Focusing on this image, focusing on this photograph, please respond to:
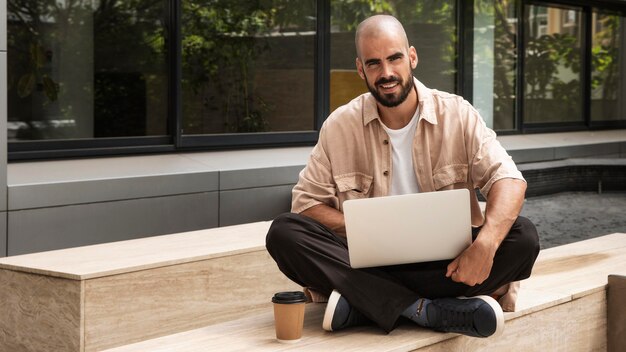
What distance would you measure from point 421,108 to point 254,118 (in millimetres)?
4874

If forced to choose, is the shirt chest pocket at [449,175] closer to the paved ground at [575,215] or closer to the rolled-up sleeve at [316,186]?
the rolled-up sleeve at [316,186]

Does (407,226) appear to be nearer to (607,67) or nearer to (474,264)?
(474,264)

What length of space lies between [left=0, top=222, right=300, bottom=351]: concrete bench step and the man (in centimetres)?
84

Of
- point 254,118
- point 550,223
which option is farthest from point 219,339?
point 550,223

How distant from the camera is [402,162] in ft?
11.2

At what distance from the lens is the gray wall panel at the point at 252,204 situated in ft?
22.6

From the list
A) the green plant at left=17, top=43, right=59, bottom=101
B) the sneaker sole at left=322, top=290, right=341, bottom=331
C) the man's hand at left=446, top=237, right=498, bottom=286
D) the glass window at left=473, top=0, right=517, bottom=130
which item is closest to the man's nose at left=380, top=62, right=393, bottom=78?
the man's hand at left=446, top=237, right=498, bottom=286

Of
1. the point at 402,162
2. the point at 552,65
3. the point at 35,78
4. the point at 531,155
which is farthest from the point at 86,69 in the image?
the point at 552,65

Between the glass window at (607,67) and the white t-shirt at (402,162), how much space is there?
37.7ft

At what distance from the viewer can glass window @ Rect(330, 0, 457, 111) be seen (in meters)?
8.99

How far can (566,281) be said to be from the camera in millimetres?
4035

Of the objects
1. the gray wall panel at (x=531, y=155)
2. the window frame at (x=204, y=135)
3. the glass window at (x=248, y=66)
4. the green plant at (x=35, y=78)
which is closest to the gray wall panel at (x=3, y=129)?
the window frame at (x=204, y=135)

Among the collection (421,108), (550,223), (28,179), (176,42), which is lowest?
(550,223)

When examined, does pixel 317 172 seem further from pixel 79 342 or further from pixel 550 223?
pixel 550 223
